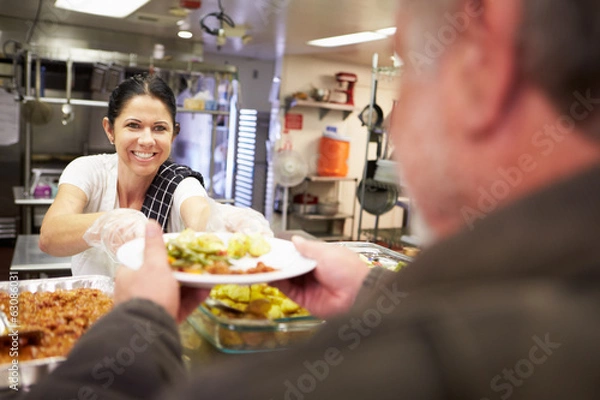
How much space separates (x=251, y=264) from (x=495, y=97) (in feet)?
2.20

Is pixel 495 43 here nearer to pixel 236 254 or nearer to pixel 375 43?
pixel 236 254

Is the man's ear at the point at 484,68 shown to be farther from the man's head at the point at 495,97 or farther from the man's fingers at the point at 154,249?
the man's fingers at the point at 154,249

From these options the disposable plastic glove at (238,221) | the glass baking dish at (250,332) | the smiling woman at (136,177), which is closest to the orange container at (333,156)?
the smiling woman at (136,177)

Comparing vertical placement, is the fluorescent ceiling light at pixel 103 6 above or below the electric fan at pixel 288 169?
above

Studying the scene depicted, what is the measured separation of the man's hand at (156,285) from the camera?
67 centimetres

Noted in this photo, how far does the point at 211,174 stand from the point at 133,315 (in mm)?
4772

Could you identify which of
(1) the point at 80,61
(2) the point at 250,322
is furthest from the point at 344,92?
(2) the point at 250,322

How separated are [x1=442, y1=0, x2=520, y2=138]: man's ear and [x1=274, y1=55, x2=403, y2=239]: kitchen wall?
695cm

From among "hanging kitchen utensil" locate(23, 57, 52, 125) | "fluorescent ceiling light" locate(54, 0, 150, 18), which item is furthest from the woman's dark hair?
"hanging kitchen utensil" locate(23, 57, 52, 125)

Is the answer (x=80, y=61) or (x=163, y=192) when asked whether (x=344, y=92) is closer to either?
(x=80, y=61)

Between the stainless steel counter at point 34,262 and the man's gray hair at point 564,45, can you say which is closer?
the man's gray hair at point 564,45

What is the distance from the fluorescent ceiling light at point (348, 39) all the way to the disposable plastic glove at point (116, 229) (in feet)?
15.1

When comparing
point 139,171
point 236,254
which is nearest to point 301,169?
point 139,171

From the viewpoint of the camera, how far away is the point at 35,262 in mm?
3346
